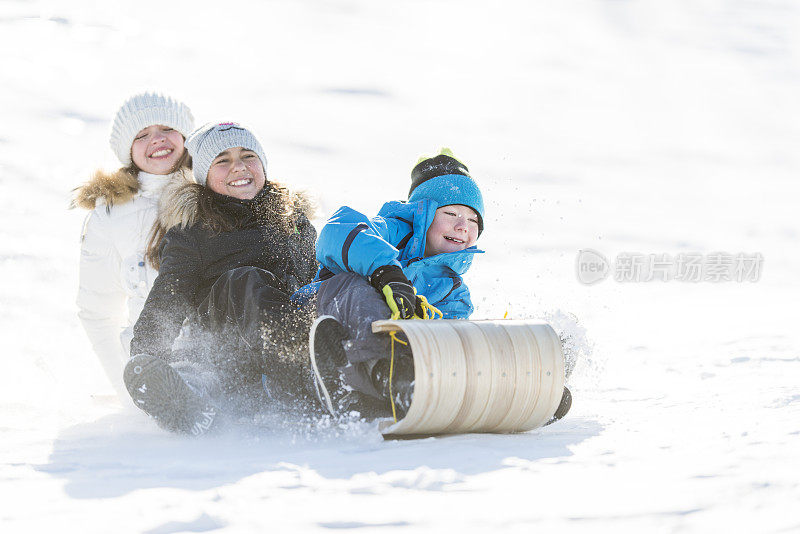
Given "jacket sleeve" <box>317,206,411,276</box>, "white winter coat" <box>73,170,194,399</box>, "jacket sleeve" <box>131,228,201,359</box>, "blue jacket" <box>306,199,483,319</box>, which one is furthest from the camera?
"white winter coat" <box>73,170,194,399</box>

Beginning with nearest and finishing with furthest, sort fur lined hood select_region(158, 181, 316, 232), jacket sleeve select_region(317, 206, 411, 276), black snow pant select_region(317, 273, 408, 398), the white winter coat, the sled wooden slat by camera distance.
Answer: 1. the sled wooden slat
2. black snow pant select_region(317, 273, 408, 398)
3. jacket sleeve select_region(317, 206, 411, 276)
4. fur lined hood select_region(158, 181, 316, 232)
5. the white winter coat

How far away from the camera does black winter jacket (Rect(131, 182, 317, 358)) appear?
2570 millimetres

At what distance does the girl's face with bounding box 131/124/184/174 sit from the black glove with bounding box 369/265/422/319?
1.37 m

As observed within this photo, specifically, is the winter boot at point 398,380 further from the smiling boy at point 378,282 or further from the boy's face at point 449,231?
the boy's face at point 449,231

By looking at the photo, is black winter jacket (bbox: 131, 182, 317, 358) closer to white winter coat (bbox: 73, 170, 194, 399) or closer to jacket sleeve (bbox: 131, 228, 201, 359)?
jacket sleeve (bbox: 131, 228, 201, 359)

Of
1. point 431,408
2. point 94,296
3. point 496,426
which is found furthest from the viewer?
point 94,296

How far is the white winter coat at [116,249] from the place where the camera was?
3088 millimetres

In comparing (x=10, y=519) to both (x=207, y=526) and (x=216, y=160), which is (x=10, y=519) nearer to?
(x=207, y=526)

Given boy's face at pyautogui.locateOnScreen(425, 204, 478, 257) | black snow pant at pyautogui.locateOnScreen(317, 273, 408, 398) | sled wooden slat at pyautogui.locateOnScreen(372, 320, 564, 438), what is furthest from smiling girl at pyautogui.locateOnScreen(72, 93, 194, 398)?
sled wooden slat at pyautogui.locateOnScreen(372, 320, 564, 438)

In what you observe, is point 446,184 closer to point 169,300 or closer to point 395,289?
point 395,289

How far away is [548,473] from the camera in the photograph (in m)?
1.56

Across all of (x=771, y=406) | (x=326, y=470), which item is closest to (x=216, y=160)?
(x=326, y=470)

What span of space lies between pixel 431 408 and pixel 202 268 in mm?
1070

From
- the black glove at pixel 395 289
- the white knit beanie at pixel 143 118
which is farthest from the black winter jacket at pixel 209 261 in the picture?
the white knit beanie at pixel 143 118
